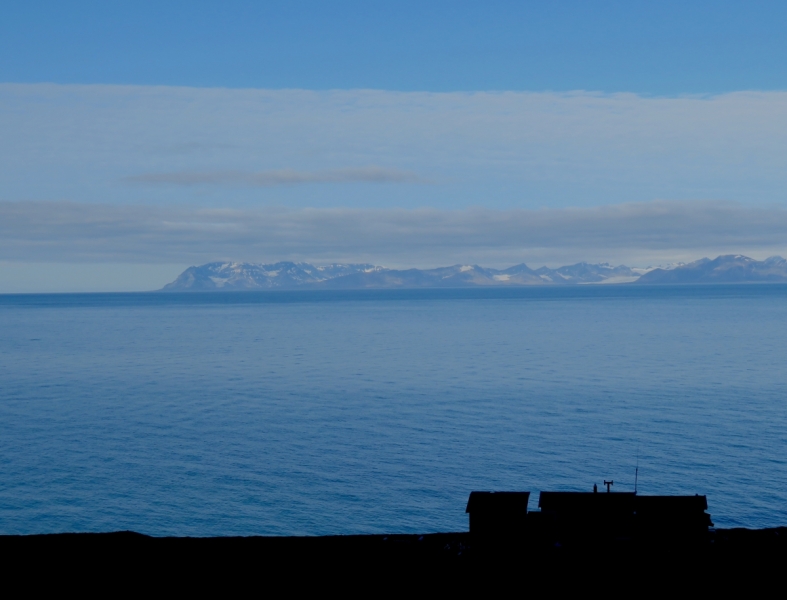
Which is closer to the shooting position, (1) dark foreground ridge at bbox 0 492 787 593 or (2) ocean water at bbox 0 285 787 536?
(1) dark foreground ridge at bbox 0 492 787 593

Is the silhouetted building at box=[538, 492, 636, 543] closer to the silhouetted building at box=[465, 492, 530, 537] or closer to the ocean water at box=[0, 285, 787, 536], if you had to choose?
the silhouetted building at box=[465, 492, 530, 537]

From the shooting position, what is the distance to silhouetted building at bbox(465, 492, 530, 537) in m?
26.4

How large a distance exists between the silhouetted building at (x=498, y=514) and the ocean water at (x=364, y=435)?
15.6 meters

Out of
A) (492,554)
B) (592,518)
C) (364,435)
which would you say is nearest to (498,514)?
(492,554)

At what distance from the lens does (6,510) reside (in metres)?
45.6

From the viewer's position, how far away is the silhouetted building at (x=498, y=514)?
2641cm

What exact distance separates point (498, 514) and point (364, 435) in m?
36.1

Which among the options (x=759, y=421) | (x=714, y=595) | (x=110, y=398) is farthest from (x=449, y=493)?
(x=110, y=398)

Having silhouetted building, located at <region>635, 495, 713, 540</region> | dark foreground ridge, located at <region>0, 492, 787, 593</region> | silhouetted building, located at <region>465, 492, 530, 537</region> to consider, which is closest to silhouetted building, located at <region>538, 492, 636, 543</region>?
dark foreground ridge, located at <region>0, 492, 787, 593</region>

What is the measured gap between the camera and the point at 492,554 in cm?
2575

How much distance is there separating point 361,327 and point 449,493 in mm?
145559

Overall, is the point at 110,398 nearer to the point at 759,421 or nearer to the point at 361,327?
the point at 759,421

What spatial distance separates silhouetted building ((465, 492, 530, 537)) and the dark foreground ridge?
34mm

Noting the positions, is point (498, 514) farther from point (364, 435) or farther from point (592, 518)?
point (364, 435)
